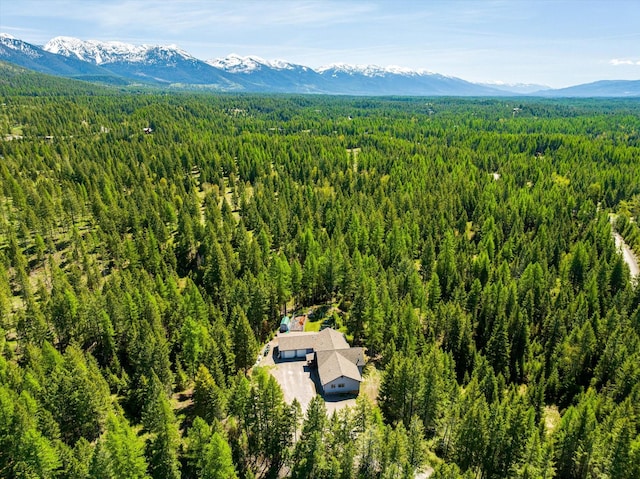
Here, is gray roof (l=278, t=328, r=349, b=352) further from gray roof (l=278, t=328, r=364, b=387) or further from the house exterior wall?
the house exterior wall

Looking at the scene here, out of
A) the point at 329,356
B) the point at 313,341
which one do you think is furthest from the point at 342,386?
the point at 313,341

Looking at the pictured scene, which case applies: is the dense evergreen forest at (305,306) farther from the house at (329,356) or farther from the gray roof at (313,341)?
the gray roof at (313,341)

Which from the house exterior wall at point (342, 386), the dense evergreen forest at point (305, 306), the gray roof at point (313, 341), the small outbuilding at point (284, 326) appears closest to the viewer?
the dense evergreen forest at point (305, 306)

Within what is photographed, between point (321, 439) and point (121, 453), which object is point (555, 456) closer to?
point (321, 439)

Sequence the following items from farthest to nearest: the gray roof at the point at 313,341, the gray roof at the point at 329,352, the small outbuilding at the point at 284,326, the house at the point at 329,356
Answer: the small outbuilding at the point at 284,326 < the gray roof at the point at 313,341 < the gray roof at the point at 329,352 < the house at the point at 329,356

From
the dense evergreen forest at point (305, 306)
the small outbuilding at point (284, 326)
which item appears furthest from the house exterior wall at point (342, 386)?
the small outbuilding at point (284, 326)

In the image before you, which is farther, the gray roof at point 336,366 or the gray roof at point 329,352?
the gray roof at point 329,352

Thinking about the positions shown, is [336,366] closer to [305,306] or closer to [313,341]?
[313,341]
